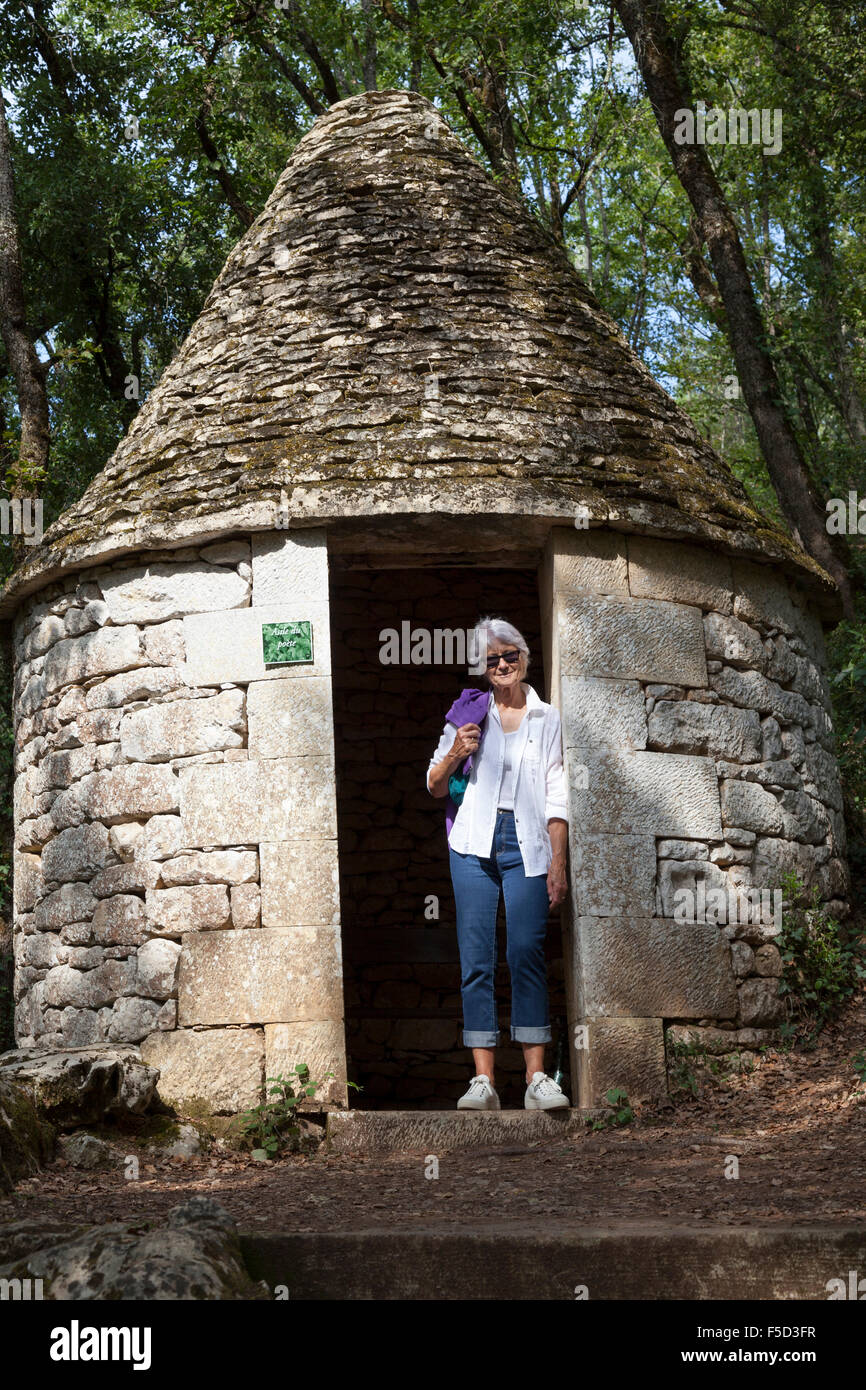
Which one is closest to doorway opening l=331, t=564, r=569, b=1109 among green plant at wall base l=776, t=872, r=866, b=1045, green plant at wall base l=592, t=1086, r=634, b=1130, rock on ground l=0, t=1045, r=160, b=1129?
green plant at wall base l=776, t=872, r=866, b=1045

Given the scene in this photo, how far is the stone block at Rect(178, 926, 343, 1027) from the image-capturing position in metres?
5.36

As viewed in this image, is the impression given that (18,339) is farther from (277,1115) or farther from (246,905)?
(277,1115)

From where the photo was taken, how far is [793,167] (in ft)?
40.9

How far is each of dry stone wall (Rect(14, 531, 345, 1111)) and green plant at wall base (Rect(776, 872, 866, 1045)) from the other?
6.59 ft

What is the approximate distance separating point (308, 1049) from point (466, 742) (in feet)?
4.38

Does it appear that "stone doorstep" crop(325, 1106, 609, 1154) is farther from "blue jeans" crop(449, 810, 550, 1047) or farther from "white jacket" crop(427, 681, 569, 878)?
"white jacket" crop(427, 681, 569, 878)

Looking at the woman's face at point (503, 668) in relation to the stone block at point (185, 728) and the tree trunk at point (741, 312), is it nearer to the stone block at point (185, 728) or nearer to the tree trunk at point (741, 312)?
the stone block at point (185, 728)

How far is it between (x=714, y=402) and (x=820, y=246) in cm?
471

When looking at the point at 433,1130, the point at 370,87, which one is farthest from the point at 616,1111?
the point at 370,87

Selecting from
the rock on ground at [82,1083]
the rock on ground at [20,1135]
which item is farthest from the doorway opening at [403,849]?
the rock on ground at [20,1135]

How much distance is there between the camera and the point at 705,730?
5945 millimetres

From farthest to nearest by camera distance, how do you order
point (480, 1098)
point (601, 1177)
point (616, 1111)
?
point (616, 1111)
point (480, 1098)
point (601, 1177)

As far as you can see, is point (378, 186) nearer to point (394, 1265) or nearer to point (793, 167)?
point (394, 1265)

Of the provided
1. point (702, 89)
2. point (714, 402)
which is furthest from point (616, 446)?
point (714, 402)
